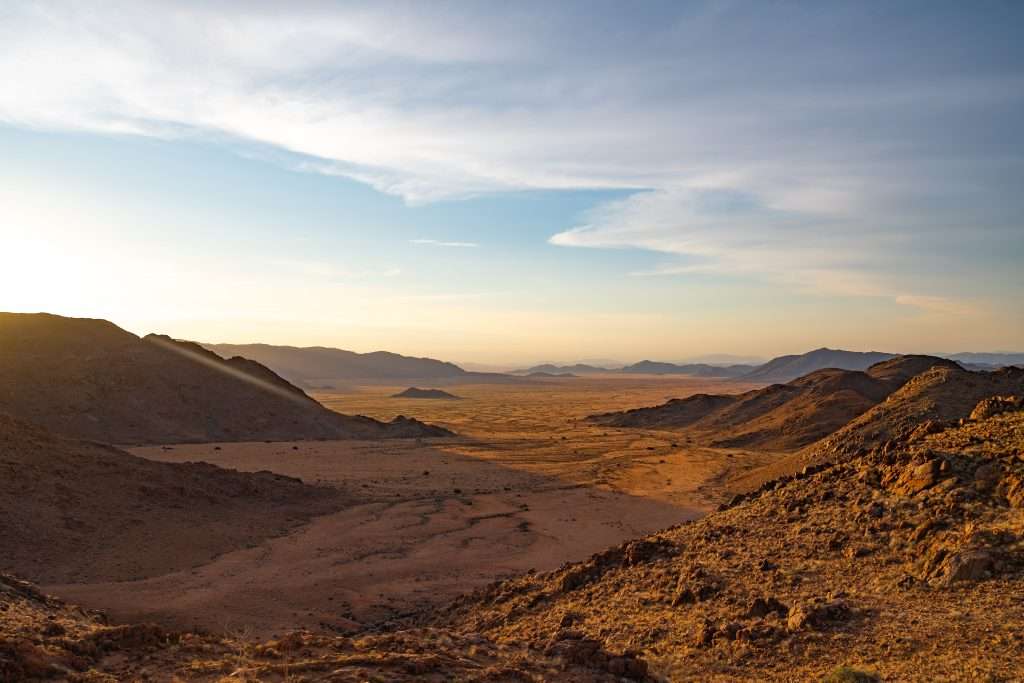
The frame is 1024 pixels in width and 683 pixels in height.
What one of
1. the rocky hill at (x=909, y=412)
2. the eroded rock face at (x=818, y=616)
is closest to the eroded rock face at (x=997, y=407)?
the eroded rock face at (x=818, y=616)

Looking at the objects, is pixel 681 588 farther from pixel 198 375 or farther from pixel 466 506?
pixel 198 375

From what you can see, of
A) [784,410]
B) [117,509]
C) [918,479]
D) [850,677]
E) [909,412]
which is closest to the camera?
[850,677]

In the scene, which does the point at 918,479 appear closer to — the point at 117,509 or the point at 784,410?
the point at 117,509

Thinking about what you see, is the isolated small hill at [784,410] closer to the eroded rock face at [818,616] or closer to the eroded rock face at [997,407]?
the eroded rock face at [997,407]

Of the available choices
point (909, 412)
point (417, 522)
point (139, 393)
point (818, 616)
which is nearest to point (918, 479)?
point (818, 616)

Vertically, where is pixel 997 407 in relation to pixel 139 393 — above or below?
above

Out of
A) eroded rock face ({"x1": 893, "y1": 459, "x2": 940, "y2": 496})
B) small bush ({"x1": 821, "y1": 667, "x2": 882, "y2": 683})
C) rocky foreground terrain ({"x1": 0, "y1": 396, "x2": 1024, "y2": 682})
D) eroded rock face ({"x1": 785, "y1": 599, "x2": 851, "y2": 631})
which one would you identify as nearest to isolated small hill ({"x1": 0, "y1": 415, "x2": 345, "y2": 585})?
rocky foreground terrain ({"x1": 0, "y1": 396, "x2": 1024, "y2": 682})

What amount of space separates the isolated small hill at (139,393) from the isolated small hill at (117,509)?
19683 millimetres

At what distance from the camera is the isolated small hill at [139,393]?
128ft

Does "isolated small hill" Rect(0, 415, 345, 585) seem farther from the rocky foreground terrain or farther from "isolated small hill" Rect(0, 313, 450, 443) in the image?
"isolated small hill" Rect(0, 313, 450, 443)

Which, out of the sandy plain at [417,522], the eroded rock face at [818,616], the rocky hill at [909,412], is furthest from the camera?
the rocky hill at [909,412]

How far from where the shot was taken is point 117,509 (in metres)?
18.1

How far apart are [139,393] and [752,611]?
43.5 meters

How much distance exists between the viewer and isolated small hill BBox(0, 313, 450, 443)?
39125mm
